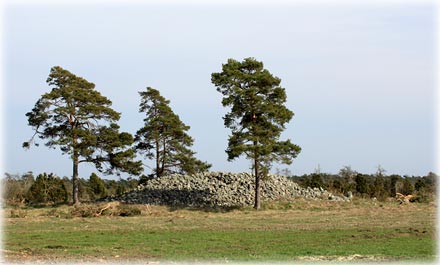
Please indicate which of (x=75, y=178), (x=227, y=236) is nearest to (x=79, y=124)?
(x=75, y=178)

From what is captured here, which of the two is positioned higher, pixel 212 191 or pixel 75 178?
pixel 75 178

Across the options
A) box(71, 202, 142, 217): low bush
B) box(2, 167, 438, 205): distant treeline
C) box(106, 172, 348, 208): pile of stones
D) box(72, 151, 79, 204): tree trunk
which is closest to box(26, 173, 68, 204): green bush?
box(2, 167, 438, 205): distant treeline

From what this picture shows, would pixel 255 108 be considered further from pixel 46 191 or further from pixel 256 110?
pixel 46 191

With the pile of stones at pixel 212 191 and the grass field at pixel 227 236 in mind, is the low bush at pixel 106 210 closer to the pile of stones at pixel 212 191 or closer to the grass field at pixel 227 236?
the grass field at pixel 227 236

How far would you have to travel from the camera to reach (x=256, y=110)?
39656 mm

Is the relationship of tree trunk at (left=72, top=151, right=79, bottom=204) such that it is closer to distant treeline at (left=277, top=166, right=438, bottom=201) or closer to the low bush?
the low bush

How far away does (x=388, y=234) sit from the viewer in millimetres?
23375

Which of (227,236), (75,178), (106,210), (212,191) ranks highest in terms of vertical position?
(75,178)

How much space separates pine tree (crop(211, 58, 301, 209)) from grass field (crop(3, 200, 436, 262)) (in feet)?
11.7

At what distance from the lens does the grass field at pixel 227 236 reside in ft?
57.7

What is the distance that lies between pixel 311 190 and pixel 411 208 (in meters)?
7.92

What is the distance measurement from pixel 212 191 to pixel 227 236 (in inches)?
770

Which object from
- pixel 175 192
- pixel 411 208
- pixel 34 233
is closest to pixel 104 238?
pixel 34 233

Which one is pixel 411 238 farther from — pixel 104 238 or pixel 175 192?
pixel 175 192
